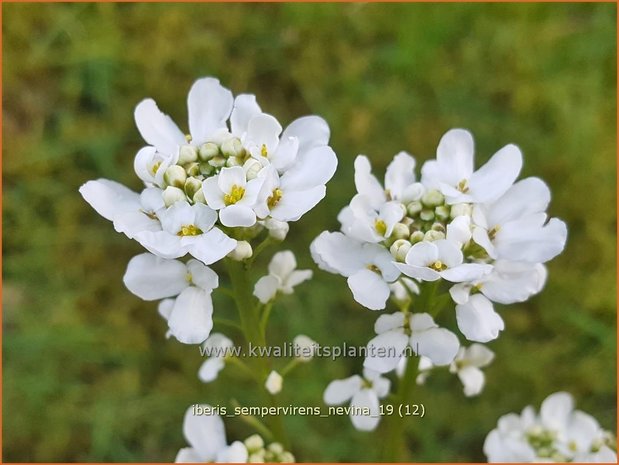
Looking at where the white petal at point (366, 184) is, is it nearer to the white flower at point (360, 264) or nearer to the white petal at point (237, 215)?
the white flower at point (360, 264)

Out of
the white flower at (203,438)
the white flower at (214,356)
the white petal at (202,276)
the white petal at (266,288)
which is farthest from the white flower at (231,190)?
the white flower at (203,438)

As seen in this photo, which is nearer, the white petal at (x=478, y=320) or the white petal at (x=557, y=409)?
the white petal at (x=478, y=320)

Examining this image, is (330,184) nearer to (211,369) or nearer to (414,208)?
(211,369)

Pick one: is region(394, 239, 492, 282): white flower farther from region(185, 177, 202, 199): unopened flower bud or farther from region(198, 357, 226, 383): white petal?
region(198, 357, 226, 383): white petal

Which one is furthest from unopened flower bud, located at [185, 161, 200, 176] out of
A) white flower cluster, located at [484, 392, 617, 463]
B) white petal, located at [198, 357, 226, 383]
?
white flower cluster, located at [484, 392, 617, 463]

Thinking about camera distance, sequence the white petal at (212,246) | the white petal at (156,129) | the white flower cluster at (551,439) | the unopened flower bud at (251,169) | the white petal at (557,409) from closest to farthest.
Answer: the white petal at (212,246), the unopened flower bud at (251,169), the white petal at (156,129), the white flower cluster at (551,439), the white petal at (557,409)

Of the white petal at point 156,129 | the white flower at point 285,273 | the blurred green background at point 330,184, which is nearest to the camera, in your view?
the white petal at point 156,129
